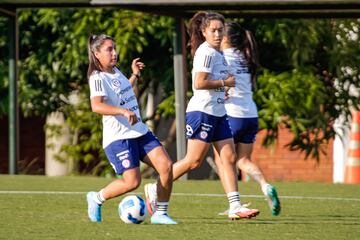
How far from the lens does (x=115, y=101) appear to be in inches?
431

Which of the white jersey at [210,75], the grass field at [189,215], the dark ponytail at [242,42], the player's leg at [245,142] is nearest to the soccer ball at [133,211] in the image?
the grass field at [189,215]

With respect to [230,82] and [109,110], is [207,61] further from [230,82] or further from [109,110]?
[109,110]

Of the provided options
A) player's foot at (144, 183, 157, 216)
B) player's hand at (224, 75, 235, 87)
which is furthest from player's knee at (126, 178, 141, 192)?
player's hand at (224, 75, 235, 87)

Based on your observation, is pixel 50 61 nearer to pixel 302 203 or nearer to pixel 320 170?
pixel 320 170

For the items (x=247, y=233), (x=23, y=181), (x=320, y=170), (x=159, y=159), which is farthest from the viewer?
(x=320, y=170)

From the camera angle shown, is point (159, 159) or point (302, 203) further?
point (302, 203)

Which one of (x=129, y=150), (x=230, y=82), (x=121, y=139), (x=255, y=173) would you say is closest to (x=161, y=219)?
(x=129, y=150)

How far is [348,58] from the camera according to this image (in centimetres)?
2153

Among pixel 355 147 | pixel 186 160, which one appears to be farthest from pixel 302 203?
pixel 355 147

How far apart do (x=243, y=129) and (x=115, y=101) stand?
2.12 m

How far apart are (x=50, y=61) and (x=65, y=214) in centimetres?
1050

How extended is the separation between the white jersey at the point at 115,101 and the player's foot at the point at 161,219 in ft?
2.27

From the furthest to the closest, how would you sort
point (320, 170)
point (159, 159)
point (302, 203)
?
point (320, 170)
point (302, 203)
point (159, 159)

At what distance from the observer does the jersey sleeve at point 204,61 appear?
1143 centimetres
